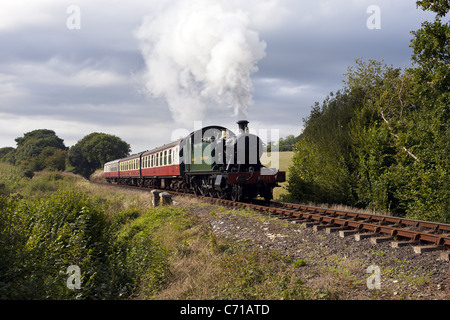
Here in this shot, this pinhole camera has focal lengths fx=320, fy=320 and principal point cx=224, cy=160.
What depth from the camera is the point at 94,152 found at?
240ft

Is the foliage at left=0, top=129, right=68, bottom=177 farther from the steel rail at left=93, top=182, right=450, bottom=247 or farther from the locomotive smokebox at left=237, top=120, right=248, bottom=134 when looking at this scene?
the steel rail at left=93, top=182, right=450, bottom=247

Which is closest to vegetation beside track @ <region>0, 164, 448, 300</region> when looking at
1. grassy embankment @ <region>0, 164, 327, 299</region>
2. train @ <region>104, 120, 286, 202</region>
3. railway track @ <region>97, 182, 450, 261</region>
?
grassy embankment @ <region>0, 164, 327, 299</region>

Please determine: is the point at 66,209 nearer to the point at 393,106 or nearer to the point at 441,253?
the point at 441,253

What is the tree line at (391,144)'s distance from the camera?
438 inches

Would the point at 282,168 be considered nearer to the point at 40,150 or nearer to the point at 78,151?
the point at 78,151

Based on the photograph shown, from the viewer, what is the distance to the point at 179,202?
15.5 meters

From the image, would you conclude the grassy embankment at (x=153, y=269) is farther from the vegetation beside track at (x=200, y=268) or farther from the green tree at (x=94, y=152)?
the green tree at (x=94, y=152)

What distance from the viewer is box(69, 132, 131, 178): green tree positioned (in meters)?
72.9

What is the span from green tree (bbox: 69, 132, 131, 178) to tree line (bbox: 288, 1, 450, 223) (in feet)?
207
